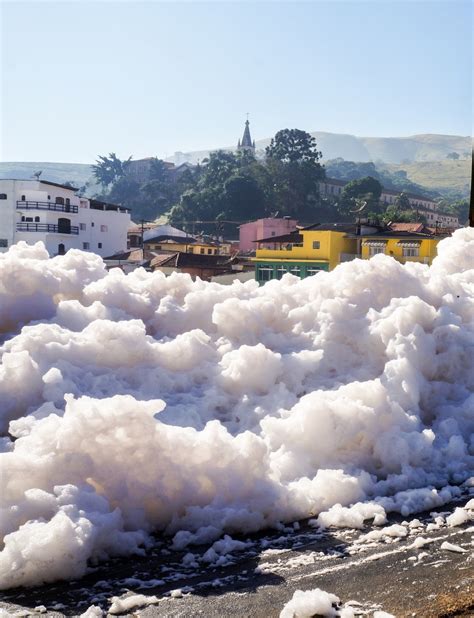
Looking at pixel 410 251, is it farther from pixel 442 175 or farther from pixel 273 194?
pixel 442 175

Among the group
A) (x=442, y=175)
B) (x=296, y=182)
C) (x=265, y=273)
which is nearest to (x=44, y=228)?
(x=265, y=273)

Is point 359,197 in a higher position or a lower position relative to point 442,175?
lower

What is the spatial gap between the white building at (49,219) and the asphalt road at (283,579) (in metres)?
25.8

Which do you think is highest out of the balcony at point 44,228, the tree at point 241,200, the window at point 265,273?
the tree at point 241,200

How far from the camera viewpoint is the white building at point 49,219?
96.7 feet

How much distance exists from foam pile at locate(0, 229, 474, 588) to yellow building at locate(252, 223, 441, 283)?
15.1 meters

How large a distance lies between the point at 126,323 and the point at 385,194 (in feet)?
209

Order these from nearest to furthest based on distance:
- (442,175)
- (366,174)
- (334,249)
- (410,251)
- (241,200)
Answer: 1. (410,251)
2. (334,249)
3. (241,200)
4. (366,174)
5. (442,175)

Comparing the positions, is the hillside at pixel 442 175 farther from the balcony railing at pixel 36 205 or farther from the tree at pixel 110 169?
the balcony railing at pixel 36 205


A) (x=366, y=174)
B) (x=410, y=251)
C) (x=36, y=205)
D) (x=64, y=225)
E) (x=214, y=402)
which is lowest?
(x=214, y=402)

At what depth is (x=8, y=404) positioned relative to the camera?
3846 millimetres

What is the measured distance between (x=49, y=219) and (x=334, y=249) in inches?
482

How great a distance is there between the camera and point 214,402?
4195 mm

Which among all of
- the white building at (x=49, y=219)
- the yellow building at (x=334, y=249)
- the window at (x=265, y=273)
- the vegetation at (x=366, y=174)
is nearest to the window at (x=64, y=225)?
the white building at (x=49, y=219)
